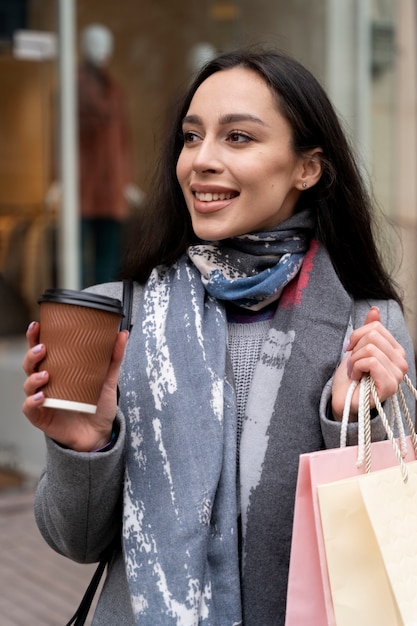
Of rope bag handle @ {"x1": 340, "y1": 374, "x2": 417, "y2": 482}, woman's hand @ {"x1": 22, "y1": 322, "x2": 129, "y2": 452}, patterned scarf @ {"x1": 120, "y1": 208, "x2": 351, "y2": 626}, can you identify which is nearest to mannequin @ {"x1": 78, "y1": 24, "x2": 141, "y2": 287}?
patterned scarf @ {"x1": 120, "y1": 208, "x2": 351, "y2": 626}

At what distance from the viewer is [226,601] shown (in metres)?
1.67

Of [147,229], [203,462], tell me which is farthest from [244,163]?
[203,462]

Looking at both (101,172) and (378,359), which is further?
(101,172)

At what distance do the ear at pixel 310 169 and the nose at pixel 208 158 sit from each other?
0.21m

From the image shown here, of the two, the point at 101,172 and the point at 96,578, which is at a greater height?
the point at 96,578

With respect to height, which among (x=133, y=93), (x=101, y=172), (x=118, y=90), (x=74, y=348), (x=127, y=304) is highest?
(x=74, y=348)

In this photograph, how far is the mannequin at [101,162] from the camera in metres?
7.12

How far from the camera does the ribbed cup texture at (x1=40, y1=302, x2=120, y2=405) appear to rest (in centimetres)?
145

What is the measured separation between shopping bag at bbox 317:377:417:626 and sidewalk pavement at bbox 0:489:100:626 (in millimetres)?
2959

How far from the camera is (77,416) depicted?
1.61 meters

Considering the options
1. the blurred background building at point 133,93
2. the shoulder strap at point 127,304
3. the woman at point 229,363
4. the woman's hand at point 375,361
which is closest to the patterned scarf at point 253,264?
the woman at point 229,363

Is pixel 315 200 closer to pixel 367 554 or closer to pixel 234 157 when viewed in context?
pixel 234 157

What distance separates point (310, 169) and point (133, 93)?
6929 millimetres

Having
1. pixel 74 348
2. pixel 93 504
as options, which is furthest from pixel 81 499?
pixel 74 348
